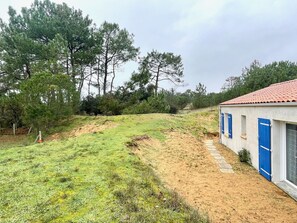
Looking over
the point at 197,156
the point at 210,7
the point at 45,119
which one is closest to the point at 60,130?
the point at 45,119

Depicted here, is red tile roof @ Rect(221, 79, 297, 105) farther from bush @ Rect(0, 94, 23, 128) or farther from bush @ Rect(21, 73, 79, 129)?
bush @ Rect(0, 94, 23, 128)

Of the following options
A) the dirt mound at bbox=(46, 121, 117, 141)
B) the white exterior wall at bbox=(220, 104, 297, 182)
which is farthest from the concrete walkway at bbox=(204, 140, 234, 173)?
the dirt mound at bbox=(46, 121, 117, 141)

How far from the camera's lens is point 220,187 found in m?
6.21

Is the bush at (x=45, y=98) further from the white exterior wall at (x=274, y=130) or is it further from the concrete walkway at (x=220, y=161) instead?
the white exterior wall at (x=274, y=130)

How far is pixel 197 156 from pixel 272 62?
102 feet

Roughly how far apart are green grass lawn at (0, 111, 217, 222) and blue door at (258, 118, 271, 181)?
3659mm

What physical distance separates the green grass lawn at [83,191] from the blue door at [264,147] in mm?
3659

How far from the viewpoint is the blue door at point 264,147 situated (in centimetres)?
664

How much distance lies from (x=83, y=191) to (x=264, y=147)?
5.67 m

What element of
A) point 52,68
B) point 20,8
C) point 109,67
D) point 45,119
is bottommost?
point 45,119

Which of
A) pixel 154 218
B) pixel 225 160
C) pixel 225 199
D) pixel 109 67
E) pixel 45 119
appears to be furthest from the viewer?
pixel 109 67

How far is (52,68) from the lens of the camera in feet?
61.8

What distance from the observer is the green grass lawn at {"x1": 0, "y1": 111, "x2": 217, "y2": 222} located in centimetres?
342

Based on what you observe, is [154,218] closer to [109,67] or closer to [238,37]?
[238,37]
